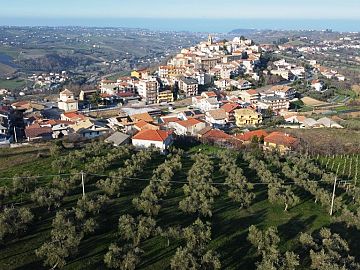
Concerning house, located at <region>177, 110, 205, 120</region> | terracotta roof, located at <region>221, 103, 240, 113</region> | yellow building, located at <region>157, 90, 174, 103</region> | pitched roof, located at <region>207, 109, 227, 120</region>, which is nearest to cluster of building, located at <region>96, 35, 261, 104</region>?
yellow building, located at <region>157, 90, 174, 103</region>

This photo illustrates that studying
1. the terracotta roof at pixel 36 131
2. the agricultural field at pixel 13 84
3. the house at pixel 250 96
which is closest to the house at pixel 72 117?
the terracotta roof at pixel 36 131

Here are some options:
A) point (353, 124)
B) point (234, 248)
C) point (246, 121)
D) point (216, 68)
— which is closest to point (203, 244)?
point (234, 248)

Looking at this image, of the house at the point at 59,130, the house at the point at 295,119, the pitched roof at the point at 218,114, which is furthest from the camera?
the house at the point at 295,119

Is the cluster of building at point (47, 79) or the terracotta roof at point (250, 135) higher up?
the terracotta roof at point (250, 135)

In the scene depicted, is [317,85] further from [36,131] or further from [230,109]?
[36,131]

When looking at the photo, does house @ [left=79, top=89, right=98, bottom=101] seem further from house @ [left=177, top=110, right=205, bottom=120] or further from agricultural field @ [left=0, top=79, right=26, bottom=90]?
agricultural field @ [left=0, top=79, right=26, bottom=90]

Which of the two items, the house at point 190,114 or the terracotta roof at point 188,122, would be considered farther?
the house at point 190,114

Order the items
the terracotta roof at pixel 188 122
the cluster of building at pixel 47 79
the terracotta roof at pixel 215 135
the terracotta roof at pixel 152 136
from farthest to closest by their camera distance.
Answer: the cluster of building at pixel 47 79
the terracotta roof at pixel 188 122
the terracotta roof at pixel 215 135
the terracotta roof at pixel 152 136

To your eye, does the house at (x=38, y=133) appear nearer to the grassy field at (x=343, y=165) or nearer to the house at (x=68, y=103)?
the house at (x=68, y=103)
